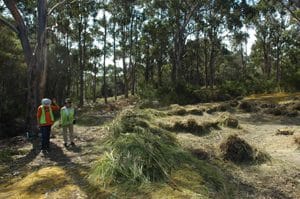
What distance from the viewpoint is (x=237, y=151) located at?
27.8 feet

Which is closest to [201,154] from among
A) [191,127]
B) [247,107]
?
[191,127]

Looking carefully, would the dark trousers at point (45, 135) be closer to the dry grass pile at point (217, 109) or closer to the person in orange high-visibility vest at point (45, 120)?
the person in orange high-visibility vest at point (45, 120)

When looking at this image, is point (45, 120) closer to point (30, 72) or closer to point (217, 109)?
point (30, 72)

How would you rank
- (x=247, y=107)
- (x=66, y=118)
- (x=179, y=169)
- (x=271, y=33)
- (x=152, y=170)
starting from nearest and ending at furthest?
(x=152, y=170) < (x=179, y=169) < (x=66, y=118) < (x=247, y=107) < (x=271, y=33)

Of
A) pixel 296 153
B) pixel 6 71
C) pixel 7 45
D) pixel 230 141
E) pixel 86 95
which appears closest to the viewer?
pixel 230 141

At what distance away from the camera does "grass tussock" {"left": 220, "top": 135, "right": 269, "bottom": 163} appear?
841 cm

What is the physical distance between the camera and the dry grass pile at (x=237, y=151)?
842cm

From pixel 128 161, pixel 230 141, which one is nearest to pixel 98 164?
pixel 128 161

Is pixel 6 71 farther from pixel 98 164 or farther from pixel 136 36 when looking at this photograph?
pixel 98 164

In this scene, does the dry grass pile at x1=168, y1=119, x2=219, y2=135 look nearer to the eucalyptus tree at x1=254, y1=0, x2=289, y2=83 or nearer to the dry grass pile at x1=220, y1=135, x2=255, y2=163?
the dry grass pile at x1=220, y1=135, x2=255, y2=163

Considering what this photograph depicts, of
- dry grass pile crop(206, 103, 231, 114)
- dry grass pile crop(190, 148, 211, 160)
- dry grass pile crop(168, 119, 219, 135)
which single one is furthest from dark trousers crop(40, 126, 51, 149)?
dry grass pile crop(206, 103, 231, 114)

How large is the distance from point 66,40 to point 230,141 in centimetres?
3266

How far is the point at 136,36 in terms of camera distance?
43.9 meters

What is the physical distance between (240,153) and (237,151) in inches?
2.9
